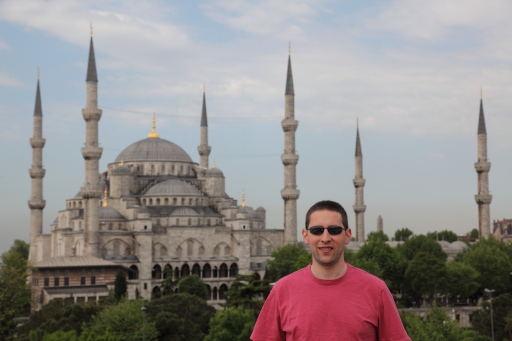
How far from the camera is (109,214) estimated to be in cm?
6912

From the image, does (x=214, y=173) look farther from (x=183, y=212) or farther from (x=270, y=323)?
(x=270, y=323)

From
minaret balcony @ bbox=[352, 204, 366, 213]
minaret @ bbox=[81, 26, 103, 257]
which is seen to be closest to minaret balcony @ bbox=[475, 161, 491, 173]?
minaret balcony @ bbox=[352, 204, 366, 213]

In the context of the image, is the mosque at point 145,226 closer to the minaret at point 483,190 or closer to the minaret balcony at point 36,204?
the minaret balcony at point 36,204

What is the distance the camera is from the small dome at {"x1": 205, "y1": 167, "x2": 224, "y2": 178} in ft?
251

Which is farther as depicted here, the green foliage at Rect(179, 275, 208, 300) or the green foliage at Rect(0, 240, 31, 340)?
the green foliage at Rect(179, 275, 208, 300)

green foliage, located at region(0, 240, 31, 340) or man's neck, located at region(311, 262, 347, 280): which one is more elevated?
man's neck, located at region(311, 262, 347, 280)

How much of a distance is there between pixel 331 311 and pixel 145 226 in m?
63.0

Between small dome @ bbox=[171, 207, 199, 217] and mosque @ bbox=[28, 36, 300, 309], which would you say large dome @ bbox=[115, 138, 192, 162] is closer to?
mosque @ bbox=[28, 36, 300, 309]

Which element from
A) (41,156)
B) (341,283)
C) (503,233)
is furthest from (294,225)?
(341,283)

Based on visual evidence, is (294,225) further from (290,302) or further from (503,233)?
(290,302)

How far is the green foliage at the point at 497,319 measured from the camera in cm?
4191

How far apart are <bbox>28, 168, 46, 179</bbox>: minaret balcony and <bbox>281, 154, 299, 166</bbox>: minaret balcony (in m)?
19.5

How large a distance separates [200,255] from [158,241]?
11.9 feet

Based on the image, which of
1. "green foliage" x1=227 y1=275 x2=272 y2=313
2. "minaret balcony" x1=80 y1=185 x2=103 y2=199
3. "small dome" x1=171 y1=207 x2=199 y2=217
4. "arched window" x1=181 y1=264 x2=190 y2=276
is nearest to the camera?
"green foliage" x1=227 y1=275 x2=272 y2=313
